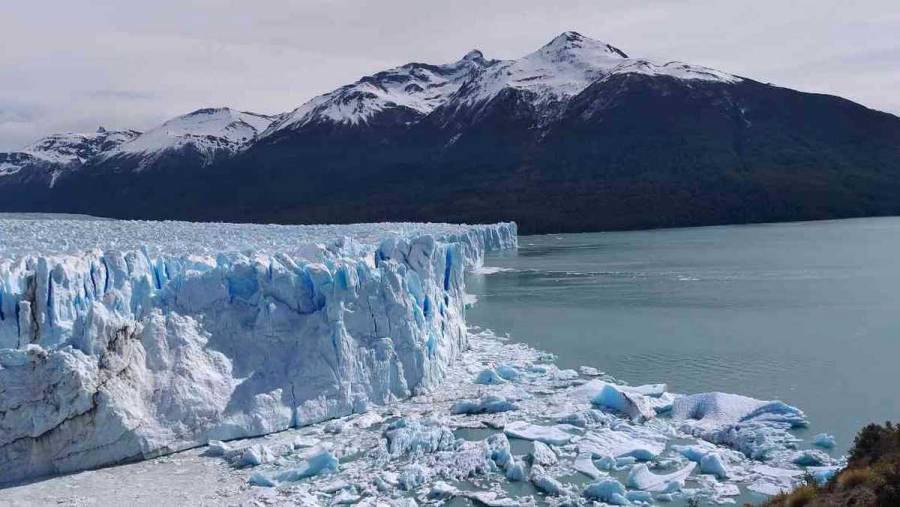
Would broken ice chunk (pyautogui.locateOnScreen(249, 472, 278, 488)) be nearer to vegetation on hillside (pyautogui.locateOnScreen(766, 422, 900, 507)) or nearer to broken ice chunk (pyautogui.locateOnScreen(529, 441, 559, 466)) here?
broken ice chunk (pyautogui.locateOnScreen(529, 441, 559, 466))

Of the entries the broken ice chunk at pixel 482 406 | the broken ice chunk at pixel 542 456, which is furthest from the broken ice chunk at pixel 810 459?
the broken ice chunk at pixel 482 406

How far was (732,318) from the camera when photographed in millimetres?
18641

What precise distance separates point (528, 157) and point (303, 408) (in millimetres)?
74583

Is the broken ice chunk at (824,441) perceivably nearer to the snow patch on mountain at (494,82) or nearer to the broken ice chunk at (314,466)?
the broken ice chunk at (314,466)

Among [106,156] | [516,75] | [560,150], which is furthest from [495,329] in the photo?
[106,156]

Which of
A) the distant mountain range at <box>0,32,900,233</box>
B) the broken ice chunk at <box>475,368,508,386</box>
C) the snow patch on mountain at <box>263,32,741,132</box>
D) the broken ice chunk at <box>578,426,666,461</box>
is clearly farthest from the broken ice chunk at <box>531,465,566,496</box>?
the snow patch on mountain at <box>263,32,741,132</box>

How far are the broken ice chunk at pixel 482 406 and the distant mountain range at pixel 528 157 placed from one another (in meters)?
50.6

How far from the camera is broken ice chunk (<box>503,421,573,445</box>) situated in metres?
9.45

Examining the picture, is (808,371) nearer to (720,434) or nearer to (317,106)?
(720,434)

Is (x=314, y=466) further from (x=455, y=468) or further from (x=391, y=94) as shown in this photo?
(x=391, y=94)

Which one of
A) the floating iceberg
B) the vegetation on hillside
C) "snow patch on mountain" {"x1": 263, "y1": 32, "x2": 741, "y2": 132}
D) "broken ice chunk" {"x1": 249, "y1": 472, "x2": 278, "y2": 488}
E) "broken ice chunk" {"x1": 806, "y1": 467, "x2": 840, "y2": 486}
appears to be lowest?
"broken ice chunk" {"x1": 249, "y1": 472, "x2": 278, "y2": 488}

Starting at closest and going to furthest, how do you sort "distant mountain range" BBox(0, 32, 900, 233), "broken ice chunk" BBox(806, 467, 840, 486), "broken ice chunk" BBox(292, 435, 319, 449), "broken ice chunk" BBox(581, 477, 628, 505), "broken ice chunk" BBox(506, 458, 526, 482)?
"broken ice chunk" BBox(581, 477, 628, 505) < "broken ice chunk" BBox(806, 467, 840, 486) < "broken ice chunk" BBox(506, 458, 526, 482) < "broken ice chunk" BBox(292, 435, 319, 449) < "distant mountain range" BBox(0, 32, 900, 233)

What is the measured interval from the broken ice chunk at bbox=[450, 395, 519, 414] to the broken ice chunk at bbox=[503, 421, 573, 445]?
665 mm

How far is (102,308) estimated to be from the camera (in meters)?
9.18
